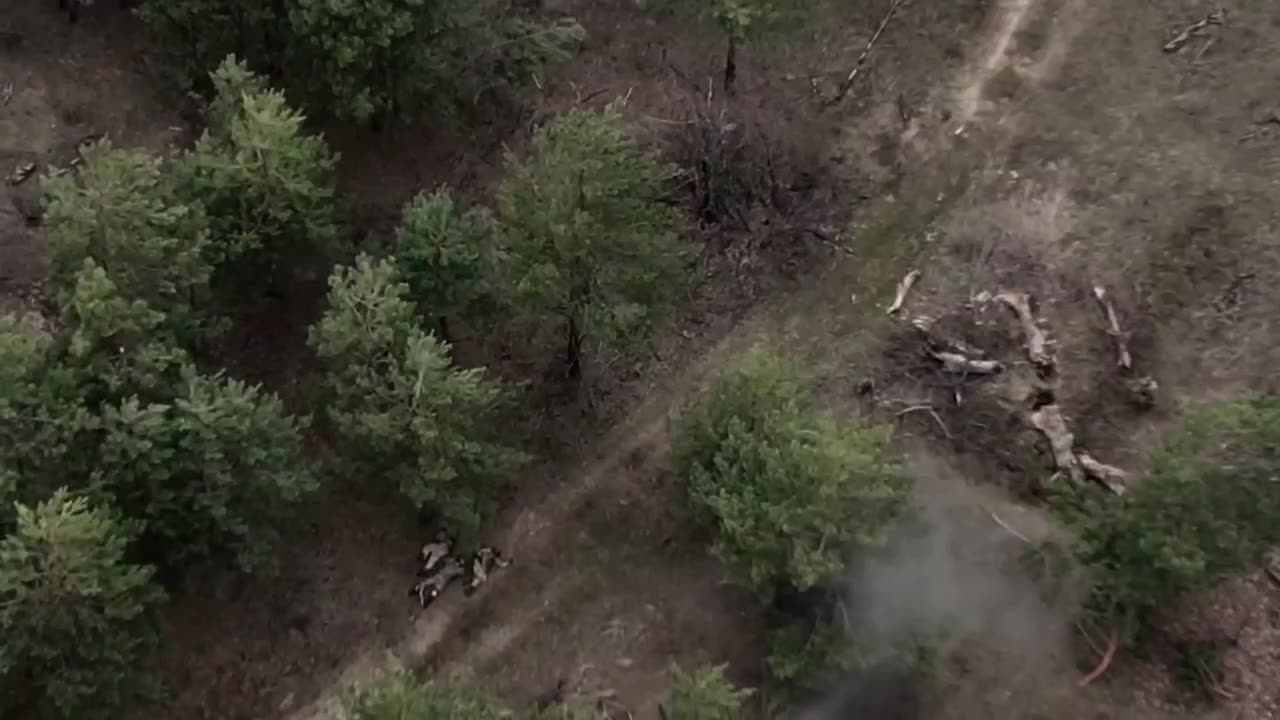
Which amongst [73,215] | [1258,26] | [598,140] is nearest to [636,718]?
[598,140]

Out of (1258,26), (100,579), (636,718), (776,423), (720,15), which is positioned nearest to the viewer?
(100,579)

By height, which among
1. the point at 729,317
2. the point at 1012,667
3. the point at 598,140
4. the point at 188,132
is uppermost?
the point at 598,140

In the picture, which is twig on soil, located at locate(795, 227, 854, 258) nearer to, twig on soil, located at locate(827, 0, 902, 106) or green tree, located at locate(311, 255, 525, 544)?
twig on soil, located at locate(827, 0, 902, 106)

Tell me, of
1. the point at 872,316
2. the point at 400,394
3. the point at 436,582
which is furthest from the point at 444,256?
the point at 872,316

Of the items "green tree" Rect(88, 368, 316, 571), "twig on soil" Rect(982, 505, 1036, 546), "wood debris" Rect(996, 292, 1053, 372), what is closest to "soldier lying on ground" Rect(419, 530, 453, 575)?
"green tree" Rect(88, 368, 316, 571)

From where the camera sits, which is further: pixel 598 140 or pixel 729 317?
pixel 729 317

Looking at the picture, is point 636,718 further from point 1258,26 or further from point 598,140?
point 1258,26

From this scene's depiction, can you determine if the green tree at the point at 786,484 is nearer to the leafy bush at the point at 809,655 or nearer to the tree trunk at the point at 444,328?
the leafy bush at the point at 809,655

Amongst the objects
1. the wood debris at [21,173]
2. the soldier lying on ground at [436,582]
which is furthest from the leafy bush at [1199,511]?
the wood debris at [21,173]
